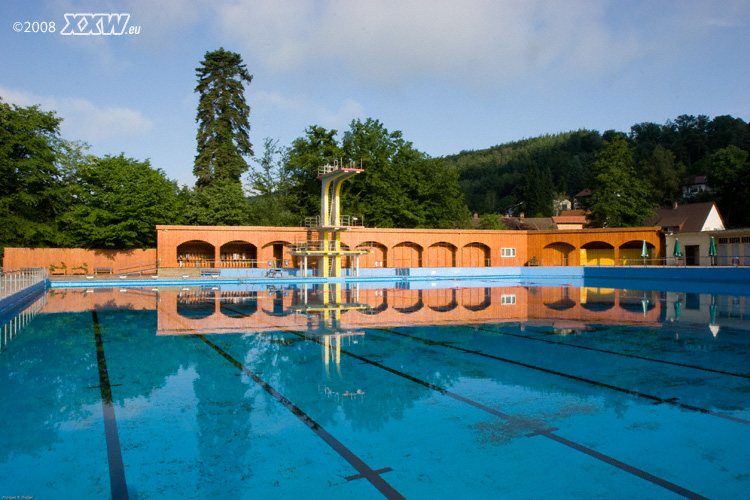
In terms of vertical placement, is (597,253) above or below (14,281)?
above

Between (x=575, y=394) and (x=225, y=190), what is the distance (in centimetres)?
3962

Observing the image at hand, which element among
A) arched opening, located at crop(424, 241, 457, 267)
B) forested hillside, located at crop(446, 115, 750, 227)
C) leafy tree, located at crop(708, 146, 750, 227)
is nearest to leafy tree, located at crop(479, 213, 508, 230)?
forested hillside, located at crop(446, 115, 750, 227)

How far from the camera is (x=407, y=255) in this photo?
42.3 m

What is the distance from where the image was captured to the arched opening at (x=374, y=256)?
40500 mm

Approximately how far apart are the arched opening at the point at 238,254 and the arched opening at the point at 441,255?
13.5 metres

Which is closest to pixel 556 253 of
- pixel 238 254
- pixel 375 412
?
pixel 238 254

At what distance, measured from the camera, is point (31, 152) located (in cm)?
3816

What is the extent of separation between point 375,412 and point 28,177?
40031 millimetres

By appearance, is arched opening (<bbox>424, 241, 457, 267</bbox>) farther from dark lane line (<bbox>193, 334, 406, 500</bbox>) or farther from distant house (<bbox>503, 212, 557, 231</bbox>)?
dark lane line (<bbox>193, 334, 406, 500</bbox>)

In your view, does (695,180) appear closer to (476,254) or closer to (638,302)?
(476,254)

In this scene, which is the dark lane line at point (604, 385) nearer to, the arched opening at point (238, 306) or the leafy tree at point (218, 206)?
the arched opening at point (238, 306)

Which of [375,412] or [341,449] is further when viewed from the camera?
[375,412]

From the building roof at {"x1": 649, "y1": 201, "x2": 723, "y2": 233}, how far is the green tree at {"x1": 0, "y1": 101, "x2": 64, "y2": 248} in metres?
47.4

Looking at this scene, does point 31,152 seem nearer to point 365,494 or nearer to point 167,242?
point 167,242
